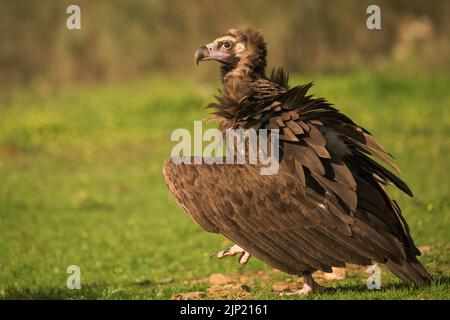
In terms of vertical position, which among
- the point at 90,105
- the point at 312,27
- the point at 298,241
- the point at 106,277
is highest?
the point at 312,27

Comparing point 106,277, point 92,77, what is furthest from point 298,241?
point 92,77

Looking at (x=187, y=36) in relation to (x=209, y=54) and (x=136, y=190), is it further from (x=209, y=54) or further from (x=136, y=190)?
(x=209, y=54)

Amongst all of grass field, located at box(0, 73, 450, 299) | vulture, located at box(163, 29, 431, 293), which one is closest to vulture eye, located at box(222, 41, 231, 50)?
vulture, located at box(163, 29, 431, 293)

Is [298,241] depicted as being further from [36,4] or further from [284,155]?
[36,4]

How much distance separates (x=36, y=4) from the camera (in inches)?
1046

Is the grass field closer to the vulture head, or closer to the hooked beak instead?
the vulture head

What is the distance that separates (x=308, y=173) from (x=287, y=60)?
58.8ft

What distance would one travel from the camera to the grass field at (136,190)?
8570mm

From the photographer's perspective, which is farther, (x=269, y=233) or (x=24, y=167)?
(x=24, y=167)

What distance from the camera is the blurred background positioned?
9.62 meters

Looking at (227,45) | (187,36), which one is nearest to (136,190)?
(227,45)

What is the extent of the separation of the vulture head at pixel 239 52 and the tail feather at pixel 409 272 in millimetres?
2180

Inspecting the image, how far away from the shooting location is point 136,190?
14.4 metres

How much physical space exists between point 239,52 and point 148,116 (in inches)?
518
